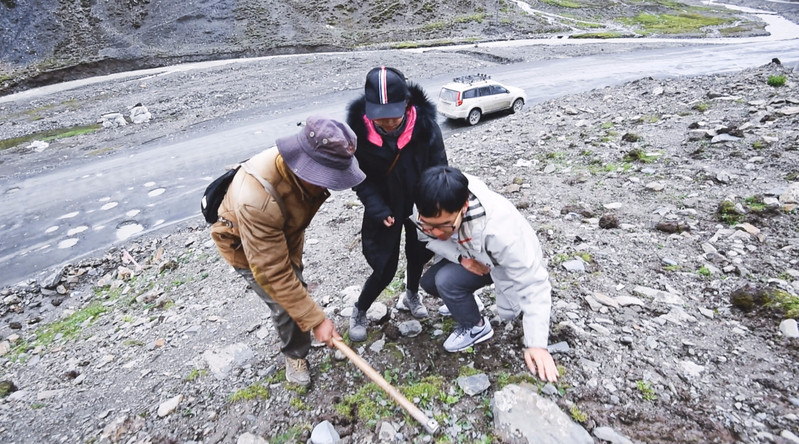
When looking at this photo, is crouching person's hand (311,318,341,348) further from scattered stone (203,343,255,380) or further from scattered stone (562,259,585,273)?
scattered stone (562,259,585,273)

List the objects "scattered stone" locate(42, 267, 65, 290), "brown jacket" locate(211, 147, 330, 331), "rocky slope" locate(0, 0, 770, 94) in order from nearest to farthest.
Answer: "brown jacket" locate(211, 147, 330, 331) → "scattered stone" locate(42, 267, 65, 290) → "rocky slope" locate(0, 0, 770, 94)

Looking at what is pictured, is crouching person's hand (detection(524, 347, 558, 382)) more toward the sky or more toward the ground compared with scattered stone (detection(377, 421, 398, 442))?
more toward the sky

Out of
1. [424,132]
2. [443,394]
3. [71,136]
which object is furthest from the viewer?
[71,136]

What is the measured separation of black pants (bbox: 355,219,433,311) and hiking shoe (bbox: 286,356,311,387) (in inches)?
24.3

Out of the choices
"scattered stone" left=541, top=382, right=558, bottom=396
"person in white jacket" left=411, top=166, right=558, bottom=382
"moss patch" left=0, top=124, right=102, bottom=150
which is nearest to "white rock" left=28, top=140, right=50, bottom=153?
"moss patch" left=0, top=124, right=102, bottom=150

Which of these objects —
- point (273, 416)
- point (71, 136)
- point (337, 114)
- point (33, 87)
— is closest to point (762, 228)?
point (273, 416)

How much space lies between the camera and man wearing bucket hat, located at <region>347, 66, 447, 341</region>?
8.16 feet

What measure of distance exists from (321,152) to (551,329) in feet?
6.80

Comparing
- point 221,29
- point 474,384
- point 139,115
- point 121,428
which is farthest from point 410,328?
point 221,29

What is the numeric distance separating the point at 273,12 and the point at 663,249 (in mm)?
44182

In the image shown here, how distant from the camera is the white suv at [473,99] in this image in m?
12.5

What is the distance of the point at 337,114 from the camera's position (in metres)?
14.0

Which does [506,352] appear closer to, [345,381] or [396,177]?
[345,381]

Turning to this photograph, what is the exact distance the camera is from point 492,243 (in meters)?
2.21
